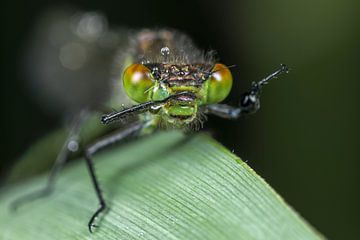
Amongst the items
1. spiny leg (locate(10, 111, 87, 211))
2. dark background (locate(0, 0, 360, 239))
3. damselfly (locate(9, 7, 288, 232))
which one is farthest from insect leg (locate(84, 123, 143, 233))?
dark background (locate(0, 0, 360, 239))

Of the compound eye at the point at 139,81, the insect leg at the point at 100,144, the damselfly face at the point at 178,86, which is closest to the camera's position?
the damselfly face at the point at 178,86

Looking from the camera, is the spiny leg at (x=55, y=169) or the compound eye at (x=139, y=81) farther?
the spiny leg at (x=55, y=169)

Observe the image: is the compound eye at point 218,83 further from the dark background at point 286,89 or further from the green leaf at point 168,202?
the dark background at point 286,89

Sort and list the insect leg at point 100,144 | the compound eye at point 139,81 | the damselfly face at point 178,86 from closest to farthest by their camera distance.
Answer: the damselfly face at point 178,86, the compound eye at point 139,81, the insect leg at point 100,144

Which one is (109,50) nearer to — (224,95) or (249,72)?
(249,72)

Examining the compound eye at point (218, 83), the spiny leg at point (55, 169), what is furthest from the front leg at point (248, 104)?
the spiny leg at point (55, 169)

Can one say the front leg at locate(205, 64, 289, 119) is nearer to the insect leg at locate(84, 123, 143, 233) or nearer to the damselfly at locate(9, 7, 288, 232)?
the damselfly at locate(9, 7, 288, 232)

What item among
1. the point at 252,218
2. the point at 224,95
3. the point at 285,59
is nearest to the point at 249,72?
the point at 285,59
